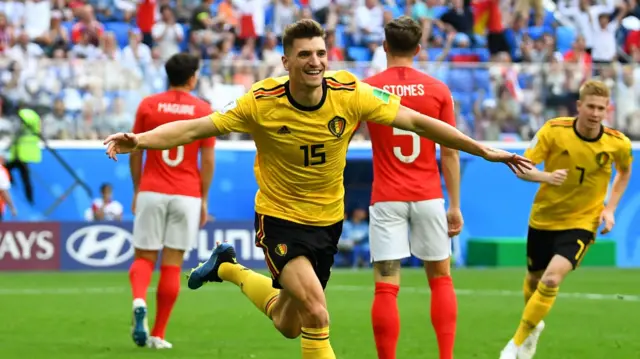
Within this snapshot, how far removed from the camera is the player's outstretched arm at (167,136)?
6.83 meters

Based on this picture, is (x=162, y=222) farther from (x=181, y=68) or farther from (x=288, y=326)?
(x=288, y=326)

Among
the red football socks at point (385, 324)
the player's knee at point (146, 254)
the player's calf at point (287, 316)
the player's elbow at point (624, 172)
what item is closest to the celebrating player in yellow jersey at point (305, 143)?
the player's calf at point (287, 316)

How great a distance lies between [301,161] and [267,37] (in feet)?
56.3

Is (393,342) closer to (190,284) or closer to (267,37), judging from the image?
(190,284)

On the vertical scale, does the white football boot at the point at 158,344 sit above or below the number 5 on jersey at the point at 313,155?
below

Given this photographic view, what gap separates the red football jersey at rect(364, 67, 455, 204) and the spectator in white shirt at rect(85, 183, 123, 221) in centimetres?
1383

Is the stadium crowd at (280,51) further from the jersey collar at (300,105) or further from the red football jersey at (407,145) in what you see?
the jersey collar at (300,105)

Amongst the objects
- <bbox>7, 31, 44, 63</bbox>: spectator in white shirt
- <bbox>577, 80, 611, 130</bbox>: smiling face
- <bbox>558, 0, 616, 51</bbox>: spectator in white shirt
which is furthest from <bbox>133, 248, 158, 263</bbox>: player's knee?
<bbox>558, 0, 616, 51</bbox>: spectator in white shirt

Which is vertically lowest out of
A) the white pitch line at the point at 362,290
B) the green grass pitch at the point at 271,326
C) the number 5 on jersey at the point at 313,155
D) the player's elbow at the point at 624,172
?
the white pitch line at the point at 362,290

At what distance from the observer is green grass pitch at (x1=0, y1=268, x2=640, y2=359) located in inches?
409

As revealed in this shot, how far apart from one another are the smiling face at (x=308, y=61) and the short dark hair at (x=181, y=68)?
364 cm

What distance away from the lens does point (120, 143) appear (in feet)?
22.3

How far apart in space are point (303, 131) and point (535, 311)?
3.15 meters

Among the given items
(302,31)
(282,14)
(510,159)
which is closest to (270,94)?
(302,31)
